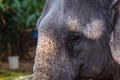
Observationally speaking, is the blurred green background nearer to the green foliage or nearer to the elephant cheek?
the green foliage

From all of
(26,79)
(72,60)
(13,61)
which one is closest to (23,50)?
(13,61)

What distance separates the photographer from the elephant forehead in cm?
171

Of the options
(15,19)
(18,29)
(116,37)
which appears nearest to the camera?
(116,37)

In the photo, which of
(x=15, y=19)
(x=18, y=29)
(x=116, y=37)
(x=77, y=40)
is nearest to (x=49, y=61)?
(x=77, y=40)

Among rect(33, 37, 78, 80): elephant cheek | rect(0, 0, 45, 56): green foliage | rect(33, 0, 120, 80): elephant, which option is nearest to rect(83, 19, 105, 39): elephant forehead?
rect(33, 0, 120, 80): elephant

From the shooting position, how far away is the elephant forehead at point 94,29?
5.61 ft

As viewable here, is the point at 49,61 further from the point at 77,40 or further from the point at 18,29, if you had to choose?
the point at 18,29

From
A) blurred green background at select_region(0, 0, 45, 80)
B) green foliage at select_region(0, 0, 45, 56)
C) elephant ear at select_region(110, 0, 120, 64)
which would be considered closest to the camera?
elephant ear at select_region(110, 0, 120, 64)

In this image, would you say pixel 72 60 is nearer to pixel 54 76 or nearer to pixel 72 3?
pixel 54 76

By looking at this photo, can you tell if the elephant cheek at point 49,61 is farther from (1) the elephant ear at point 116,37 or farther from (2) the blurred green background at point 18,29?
(2) the blurred green background at point 18,29

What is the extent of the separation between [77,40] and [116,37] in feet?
0.52

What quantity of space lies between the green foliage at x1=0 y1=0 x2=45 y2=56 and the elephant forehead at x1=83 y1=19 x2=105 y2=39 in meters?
4.99

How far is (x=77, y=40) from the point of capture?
1.75 meters

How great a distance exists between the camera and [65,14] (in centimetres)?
174
